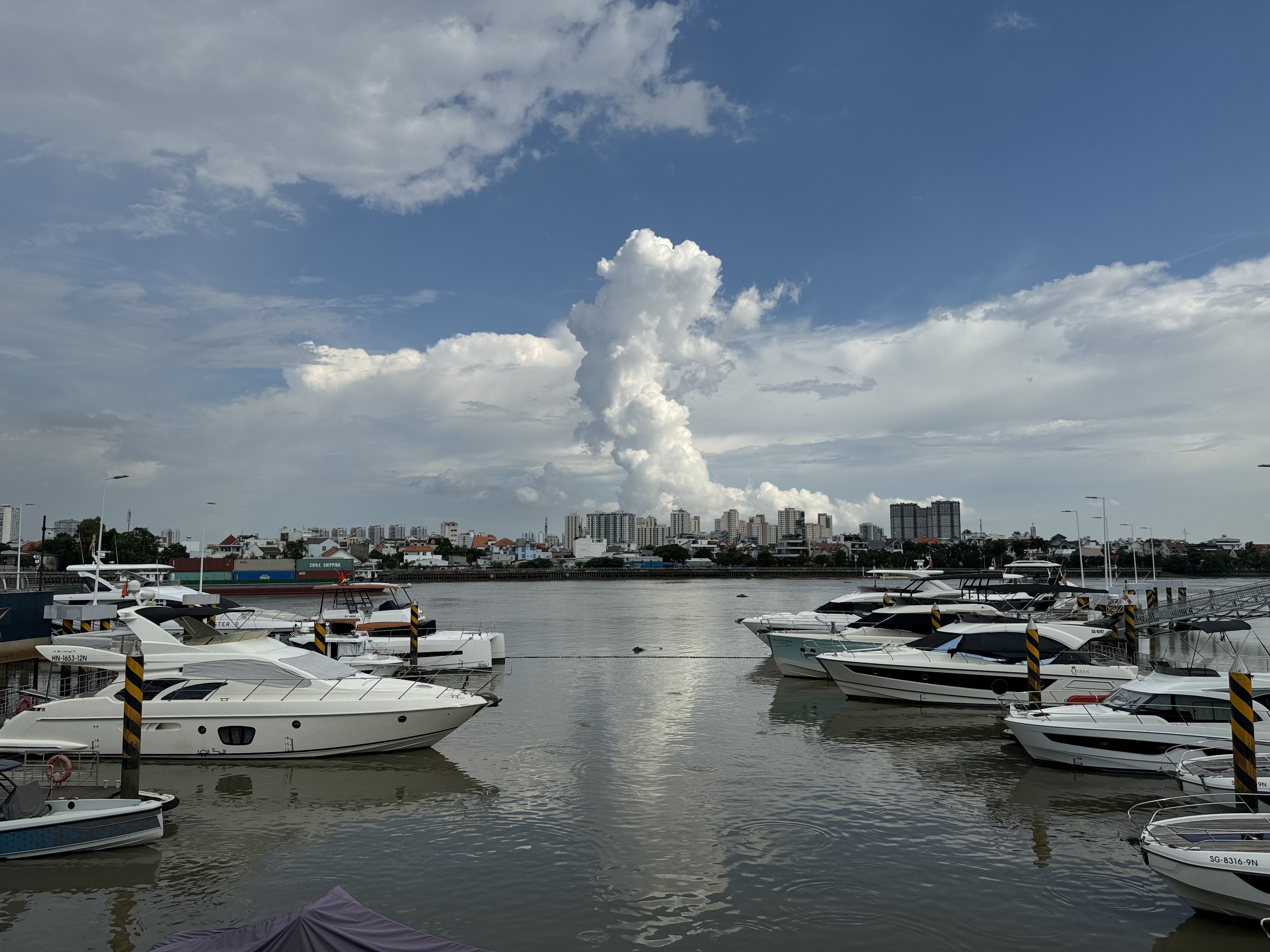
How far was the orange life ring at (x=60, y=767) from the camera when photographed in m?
13.5

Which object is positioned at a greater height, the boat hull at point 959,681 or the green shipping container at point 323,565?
the green shipping container at point 323,565

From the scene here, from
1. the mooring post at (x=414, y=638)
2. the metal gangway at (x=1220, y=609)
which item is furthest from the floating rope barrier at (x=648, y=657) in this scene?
the metal gangway at (x=1220, y=609)

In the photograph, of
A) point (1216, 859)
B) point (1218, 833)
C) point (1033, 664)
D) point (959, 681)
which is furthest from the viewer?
point (959, 681)

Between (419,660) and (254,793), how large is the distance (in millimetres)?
14804

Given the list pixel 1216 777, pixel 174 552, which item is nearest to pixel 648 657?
pixel 1216 777

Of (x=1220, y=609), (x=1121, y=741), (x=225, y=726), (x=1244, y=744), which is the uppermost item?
(x=1244, y=744)

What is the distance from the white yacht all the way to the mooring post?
11.6m

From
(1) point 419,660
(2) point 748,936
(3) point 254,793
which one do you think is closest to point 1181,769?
(2) point 748,936

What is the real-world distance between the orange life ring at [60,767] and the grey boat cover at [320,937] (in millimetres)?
7921

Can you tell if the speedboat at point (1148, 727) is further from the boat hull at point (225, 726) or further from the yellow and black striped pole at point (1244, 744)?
the boat hull at point (225, 726)

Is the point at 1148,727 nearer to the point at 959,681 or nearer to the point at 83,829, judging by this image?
the point at 959,681

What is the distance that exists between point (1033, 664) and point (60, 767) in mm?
20505

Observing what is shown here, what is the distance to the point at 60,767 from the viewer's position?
1411 centimetres

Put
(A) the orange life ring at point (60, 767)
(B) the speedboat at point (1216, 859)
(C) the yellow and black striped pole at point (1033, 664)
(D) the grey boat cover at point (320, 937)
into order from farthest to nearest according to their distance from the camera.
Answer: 1. (C) the yellow and black striped pole at point (1033, 664)
2. (A) the orange life ring at point (60, 767)
3. (B) the speedboat at point (1216, 859)
4. (D) the grey boat cover at point (320, 937)
